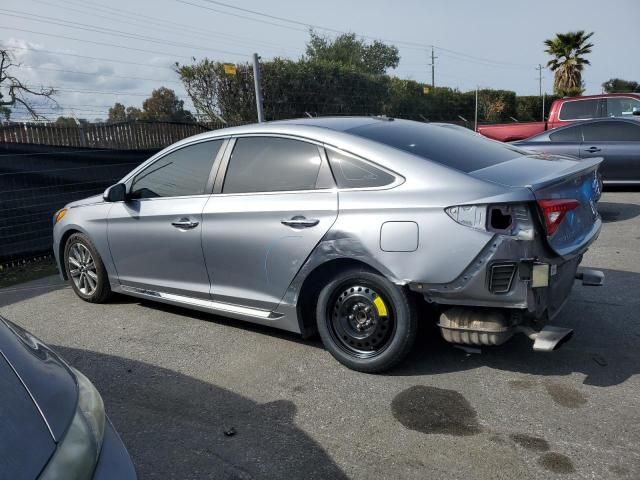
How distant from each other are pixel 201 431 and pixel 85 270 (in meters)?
2.93

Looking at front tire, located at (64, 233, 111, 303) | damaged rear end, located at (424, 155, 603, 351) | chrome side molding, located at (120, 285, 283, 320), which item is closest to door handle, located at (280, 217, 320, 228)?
chrome side molding, located at (120, 285, 283, 320)

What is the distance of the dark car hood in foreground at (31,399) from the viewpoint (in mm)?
1500

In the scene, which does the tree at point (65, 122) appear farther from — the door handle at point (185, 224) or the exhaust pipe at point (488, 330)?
the exhaust pipe at point (488, 330)

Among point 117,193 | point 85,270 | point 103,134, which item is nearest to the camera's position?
point 117,193

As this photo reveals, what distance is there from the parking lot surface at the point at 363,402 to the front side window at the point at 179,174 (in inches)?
45.4

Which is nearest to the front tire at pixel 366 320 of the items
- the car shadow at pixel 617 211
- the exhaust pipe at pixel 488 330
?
the exhaust pipe at pixel 488 330

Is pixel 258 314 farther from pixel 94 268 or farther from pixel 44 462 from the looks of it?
pixel 44 462

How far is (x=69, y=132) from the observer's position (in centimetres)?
849

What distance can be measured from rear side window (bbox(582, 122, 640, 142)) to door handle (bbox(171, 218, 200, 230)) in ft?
26.4

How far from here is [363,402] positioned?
3.32 metres

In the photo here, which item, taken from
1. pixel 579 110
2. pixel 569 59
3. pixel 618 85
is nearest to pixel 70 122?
pixel 579 110

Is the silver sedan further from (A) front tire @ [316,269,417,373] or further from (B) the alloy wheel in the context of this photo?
(B) the alloy wheel

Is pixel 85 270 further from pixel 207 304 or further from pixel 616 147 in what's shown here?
pixel 616 147

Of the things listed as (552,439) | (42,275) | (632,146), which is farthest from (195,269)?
(632,146)
